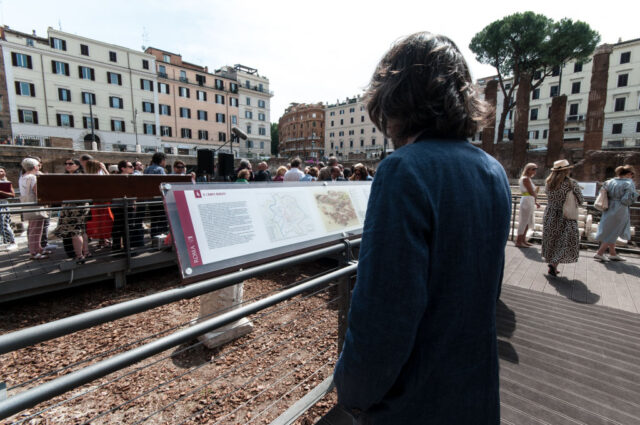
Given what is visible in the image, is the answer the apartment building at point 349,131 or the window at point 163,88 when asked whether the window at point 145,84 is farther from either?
the apartment building at point 349,131

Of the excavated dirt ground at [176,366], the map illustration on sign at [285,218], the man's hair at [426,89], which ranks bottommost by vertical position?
the excavated dirt ground at [176,366]

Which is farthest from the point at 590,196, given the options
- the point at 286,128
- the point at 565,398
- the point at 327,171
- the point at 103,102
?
the point at 286,128

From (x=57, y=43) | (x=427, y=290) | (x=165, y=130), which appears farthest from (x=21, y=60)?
(x=427, y=290)

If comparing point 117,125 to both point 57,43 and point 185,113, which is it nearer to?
point 185,113

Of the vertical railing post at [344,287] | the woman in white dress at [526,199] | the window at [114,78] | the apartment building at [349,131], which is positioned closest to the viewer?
the vertical railing post at [344,287]

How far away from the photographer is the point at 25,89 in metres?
31.9

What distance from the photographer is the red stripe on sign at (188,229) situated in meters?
1.50

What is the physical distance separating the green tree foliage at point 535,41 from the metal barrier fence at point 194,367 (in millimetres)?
32277

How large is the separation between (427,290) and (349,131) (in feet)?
235

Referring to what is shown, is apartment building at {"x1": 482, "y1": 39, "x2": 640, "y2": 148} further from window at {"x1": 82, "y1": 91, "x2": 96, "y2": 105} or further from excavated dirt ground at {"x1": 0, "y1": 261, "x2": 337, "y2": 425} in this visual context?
window at {"x1": 82, "y1": 91, "x2": 96, "y2": 105}

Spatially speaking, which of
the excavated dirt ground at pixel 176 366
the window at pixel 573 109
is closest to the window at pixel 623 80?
the window at pixel 573 109

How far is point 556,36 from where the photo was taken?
30438mm

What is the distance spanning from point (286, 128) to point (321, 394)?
86.7 m

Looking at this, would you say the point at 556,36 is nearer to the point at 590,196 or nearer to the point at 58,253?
the point at 590,196
